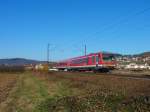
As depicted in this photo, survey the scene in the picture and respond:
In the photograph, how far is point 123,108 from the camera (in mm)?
9500

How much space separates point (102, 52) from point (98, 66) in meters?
2.00

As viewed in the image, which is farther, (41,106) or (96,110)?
(41,106)

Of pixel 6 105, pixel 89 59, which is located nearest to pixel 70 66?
pixel 89 59

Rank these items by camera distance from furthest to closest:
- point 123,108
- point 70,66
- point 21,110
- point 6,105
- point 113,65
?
point 70,66 < point 113,65 < point 6,105 < point 21,110 < point 123,108

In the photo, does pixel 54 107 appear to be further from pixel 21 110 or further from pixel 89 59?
pixel 89 59

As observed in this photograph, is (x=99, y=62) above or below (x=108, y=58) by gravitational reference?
below

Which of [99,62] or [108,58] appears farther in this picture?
[108,58]

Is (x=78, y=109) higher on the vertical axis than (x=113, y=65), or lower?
lower

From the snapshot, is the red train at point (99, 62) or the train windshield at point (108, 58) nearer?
the red train at point (99, 62)

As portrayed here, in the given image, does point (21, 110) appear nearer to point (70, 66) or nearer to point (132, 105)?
point (132, 105)

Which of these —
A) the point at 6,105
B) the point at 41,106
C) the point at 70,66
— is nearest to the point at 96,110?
the point at 41,106

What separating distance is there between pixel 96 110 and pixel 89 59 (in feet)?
134

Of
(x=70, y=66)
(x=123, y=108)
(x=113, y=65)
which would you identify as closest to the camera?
(x=123, y=108)

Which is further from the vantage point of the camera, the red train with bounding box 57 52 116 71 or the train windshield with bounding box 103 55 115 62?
the train windshield with bounding box 103 55 115 62
